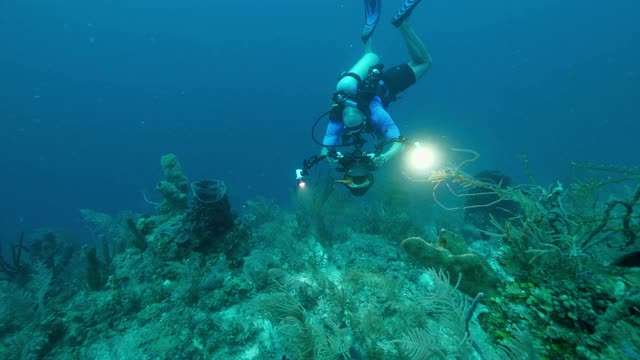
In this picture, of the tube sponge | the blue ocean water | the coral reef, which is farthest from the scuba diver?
the blue ocean water

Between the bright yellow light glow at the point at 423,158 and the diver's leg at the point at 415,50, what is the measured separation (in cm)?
491

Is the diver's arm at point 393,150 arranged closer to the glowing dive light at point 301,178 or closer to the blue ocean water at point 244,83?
the glowing dive light at point 301,178

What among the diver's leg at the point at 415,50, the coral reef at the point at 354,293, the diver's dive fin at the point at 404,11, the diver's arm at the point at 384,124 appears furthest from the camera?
the diver's leg at the point at 415,50

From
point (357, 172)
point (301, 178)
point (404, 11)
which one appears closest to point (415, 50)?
point (404, 11)

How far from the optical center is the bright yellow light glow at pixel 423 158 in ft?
13.5

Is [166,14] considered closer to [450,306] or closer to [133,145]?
[133,145]

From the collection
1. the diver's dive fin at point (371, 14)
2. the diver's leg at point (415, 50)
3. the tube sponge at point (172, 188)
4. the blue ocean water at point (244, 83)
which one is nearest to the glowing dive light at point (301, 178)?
the tube sponge at point (172, 188)

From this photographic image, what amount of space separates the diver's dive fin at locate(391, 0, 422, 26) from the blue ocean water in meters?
38.9

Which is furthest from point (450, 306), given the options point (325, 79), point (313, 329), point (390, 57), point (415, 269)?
point (390, 57)

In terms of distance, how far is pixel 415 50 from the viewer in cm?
838

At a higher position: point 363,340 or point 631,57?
point 631,57

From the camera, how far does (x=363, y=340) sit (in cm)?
325

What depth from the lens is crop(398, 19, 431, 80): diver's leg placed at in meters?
8.26

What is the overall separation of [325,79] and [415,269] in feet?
219
